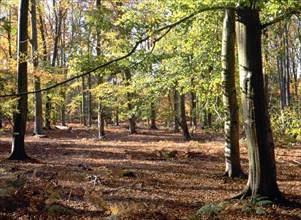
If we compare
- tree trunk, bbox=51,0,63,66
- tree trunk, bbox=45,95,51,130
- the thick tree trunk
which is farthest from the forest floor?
tree trunk, bbox=51,0,63,66

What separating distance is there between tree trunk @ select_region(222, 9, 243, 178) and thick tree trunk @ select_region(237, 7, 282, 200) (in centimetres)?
269

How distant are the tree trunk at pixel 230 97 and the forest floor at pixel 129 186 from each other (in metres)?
0.58

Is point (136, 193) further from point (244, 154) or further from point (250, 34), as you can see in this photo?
point (244, 154)

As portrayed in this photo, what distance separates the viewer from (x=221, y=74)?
9727mm

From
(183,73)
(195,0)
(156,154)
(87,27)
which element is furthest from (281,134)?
(87,27)

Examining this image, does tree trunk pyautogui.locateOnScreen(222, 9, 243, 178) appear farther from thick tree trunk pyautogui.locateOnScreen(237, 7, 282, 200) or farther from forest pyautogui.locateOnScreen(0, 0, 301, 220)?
thick tree trunk pyautogui.locateOnScreen(237, 7, 282, 200)

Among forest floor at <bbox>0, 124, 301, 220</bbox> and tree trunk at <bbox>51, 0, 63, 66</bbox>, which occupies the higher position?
tree trunk at <bbox>51, 0, 63, 66</bbox>

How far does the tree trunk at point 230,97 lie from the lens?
923 centimetres

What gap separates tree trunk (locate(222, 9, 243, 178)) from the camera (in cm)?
923

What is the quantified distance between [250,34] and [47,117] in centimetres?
2248

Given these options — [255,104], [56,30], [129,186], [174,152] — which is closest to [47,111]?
[56,30]

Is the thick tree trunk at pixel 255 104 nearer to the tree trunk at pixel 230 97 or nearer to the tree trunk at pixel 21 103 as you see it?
the tree trunk at pixel 230 97

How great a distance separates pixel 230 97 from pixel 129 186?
148 inches

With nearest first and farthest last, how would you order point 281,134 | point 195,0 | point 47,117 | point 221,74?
point 195,0
point 221,74
point 281,134
point 47,117
